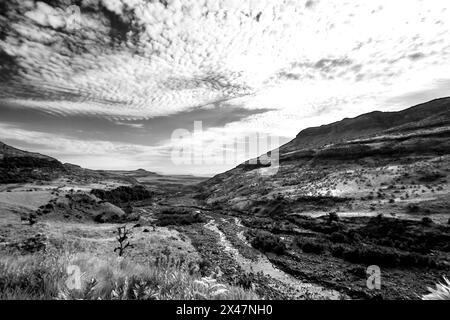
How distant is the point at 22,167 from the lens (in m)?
72.6

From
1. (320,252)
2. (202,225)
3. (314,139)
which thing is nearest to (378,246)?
(320,252)

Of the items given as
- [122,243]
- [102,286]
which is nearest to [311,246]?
[122,243]

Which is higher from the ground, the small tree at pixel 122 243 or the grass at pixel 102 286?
the grass at pixel 102 286

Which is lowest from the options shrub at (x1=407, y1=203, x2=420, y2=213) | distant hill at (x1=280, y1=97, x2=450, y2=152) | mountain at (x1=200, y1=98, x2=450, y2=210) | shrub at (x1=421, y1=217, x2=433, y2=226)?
shrub at (x1=421, y1=217, x2=433, y2=226)

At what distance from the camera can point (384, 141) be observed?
2343 inches

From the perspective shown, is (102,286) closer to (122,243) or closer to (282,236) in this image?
(122,243)

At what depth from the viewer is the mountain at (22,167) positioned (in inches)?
2327

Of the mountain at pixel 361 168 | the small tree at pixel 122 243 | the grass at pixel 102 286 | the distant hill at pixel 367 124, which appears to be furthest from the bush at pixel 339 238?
the distant hill at pixel 367 124

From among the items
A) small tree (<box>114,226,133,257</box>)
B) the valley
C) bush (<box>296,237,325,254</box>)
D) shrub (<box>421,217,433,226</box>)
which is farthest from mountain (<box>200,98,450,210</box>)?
small tree (<box>114,226,133,257</box>)

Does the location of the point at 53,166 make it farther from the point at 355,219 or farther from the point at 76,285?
the point at 76,285

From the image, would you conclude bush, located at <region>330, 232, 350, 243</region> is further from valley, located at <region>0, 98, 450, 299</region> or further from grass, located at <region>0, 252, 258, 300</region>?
grass, located at <region>0, 252, 258, 300</region>

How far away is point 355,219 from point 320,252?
9957mm

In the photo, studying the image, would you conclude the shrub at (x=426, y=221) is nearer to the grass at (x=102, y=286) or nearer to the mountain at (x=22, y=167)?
the grass at (x=102, y=286)

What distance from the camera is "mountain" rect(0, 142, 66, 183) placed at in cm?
5909
